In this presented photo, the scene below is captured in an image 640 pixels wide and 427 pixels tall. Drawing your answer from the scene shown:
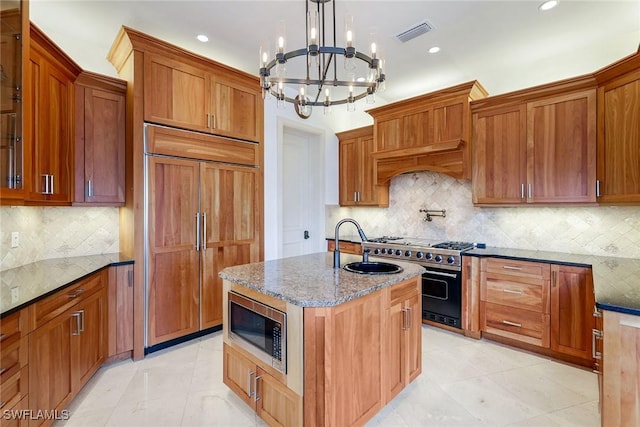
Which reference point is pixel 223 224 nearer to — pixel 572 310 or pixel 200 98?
pixel 200 98

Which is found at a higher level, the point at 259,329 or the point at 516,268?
the point at 516,268

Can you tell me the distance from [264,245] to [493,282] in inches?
103

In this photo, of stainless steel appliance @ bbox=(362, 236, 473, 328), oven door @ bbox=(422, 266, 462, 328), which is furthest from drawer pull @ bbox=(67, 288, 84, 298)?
oven door @ bbox=(422, 266, 462, 328)

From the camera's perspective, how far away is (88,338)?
224 cm

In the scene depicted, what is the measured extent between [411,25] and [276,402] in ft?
10.5

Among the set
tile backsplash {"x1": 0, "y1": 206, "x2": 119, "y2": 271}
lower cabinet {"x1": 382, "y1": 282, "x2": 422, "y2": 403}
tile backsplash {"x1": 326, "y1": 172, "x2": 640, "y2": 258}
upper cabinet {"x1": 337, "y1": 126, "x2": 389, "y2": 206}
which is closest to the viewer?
lower cabinet {"x1": 382, "y1": 282, "x2": 422, "y2": 403}

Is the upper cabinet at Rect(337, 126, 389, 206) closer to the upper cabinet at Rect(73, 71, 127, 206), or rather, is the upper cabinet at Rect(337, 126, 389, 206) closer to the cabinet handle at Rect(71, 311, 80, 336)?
the upper cabinet at Rect(73, 71, 127, 206)

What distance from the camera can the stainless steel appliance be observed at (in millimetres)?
3214

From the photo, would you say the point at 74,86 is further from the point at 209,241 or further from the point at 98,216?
the point at 209,241

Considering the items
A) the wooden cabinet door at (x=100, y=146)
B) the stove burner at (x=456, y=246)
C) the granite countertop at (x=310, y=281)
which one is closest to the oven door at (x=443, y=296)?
the stove burner at (x=456, y=246)

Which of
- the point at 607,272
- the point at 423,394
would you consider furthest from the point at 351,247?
the point at 607,272

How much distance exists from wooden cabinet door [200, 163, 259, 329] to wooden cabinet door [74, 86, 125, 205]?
→ 2.49 feet

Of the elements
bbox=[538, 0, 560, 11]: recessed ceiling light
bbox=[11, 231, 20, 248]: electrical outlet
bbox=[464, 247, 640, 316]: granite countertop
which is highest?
bbox=[538, 0, 560, 11]: recessed ceiling light

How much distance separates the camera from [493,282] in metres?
3.02
